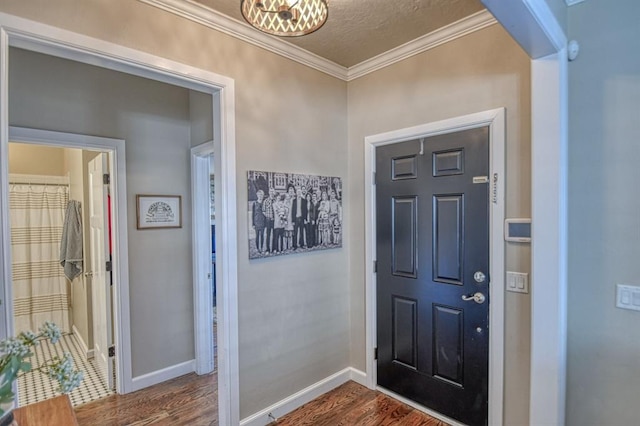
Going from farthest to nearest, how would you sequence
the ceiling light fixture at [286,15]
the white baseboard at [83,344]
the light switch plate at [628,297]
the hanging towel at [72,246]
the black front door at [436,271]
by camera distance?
1. the hanging towel at [72,246]
2. the white baseboard at [83,344]
3. the black front door at [436,271]
4. the light switch plate at [628,297]
5. the ceiling light fixture at [286,15]

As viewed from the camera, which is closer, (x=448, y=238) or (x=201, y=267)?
(x=448, y=238)

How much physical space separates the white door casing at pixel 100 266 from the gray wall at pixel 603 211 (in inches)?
131

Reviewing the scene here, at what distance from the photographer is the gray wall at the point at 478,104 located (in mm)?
1953

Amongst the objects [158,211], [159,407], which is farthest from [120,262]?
[159,407]

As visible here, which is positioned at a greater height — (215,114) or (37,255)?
(215,114)

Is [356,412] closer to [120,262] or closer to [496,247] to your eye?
[496,247]

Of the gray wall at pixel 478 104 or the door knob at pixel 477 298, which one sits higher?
the gray wall at pixel 478 104

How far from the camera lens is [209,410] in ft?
8.32

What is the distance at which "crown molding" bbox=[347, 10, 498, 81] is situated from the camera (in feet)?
6.83

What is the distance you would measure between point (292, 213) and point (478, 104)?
1.48 meters

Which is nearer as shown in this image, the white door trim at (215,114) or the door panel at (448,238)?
the white door trim at (215,114)

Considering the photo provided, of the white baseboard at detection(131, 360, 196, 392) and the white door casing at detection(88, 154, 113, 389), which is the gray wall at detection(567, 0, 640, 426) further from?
the white door casing at detection(88, 154, 113, 389)

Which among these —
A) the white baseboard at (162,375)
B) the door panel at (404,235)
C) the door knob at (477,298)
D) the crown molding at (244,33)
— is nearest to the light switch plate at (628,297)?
the door knob at (477,298)

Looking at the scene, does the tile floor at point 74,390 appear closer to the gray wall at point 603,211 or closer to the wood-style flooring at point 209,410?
the wood-style flooring at point 209,410
